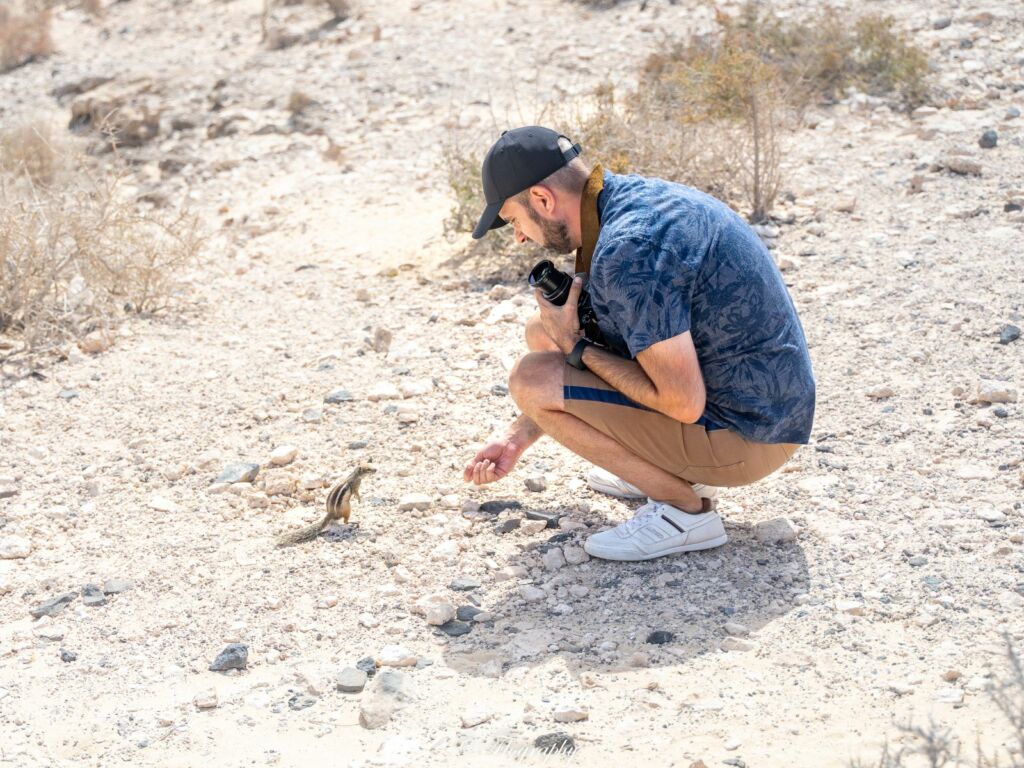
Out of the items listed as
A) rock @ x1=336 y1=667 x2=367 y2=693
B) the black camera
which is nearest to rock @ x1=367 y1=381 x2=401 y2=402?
the black camera

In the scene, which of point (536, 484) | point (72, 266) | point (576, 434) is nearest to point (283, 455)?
point (536, 484)

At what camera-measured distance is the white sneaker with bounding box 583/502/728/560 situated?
3498 millimetres

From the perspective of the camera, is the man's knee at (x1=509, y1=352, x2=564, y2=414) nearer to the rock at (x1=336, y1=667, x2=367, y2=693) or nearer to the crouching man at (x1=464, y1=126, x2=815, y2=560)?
the crouching man at (x1=464, y1=126, x2=815, y2=560)

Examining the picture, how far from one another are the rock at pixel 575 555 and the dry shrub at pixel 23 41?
10.1 m

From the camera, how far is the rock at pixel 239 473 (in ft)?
14.1

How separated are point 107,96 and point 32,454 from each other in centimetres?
579

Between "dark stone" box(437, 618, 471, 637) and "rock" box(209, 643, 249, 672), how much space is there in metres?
0.53

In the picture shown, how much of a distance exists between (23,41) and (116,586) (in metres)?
Answer: 9.66

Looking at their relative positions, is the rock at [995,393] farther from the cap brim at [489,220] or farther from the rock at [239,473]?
the rock at [239,473]

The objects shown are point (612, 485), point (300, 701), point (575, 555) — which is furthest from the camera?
point (612, 485)

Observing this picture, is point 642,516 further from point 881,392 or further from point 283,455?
point 283,455

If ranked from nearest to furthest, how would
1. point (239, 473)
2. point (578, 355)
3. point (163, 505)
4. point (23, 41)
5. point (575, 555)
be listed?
point (578, 355) → point (575, 555) → point (163, 505) → point (239, 473) → point (23, 41)

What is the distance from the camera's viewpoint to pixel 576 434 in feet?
11.6

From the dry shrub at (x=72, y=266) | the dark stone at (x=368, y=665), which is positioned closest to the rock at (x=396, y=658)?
the dark stone at (x=368, y=665)
